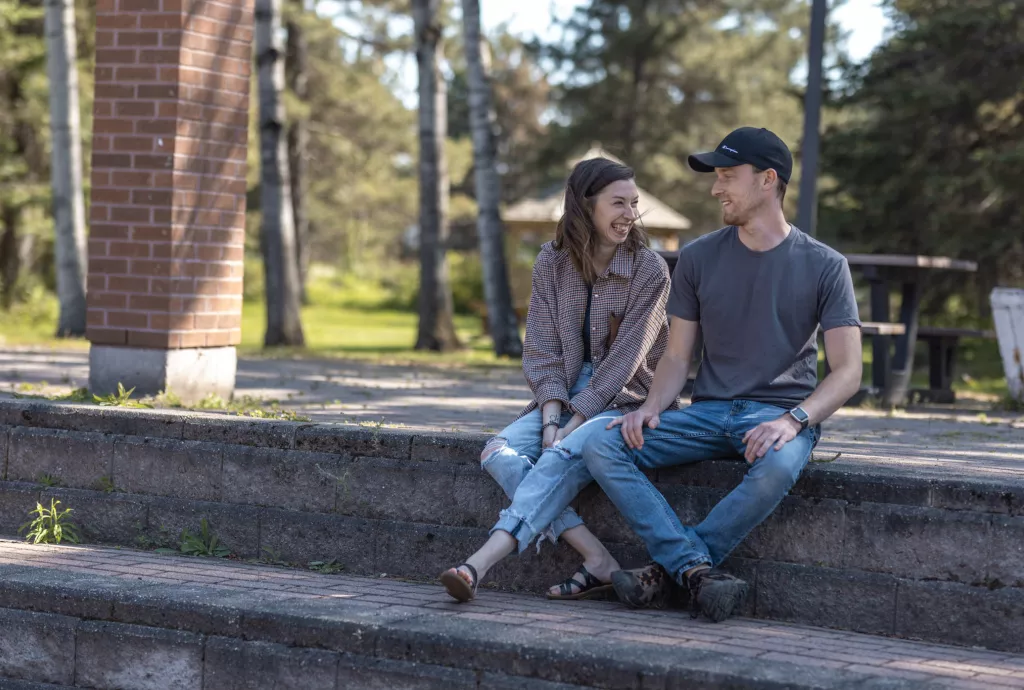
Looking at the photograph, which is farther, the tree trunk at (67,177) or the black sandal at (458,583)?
the tree trunk at (67,177)

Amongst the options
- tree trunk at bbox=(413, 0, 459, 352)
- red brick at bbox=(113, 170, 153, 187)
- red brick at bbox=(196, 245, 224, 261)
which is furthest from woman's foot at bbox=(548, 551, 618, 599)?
tree trunk at bbox=(413, 0, 459, 352)

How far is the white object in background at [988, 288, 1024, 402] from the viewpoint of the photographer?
9.50 metres

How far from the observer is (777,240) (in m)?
4.74

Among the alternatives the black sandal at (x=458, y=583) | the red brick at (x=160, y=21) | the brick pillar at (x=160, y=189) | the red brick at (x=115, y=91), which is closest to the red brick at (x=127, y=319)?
the brick pillar at (x=160, y=189)

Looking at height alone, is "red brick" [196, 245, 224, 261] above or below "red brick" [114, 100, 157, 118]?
below

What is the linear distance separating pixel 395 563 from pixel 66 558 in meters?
1.38

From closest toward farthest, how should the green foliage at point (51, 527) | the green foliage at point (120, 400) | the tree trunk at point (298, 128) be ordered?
the green foliage at point (51, 527) → the green foliage at point (120, 400) → the tree trunk at point (298, 128)

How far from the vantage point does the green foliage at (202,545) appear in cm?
548

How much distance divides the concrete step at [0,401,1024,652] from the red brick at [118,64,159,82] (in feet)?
5.80

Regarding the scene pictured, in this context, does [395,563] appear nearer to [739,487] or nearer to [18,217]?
[739,487]

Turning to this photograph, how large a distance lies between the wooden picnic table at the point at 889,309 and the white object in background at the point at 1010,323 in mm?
440

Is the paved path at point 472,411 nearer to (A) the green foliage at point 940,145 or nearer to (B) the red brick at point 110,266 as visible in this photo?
(B) the red brick at point 110,266

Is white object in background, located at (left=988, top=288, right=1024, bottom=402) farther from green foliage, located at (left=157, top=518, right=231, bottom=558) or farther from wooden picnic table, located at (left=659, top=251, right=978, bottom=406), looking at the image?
green foliage, located at (left=157, top=518, right=231, bottom=558)

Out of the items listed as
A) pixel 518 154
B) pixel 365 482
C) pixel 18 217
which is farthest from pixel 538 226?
pixel 518 154
